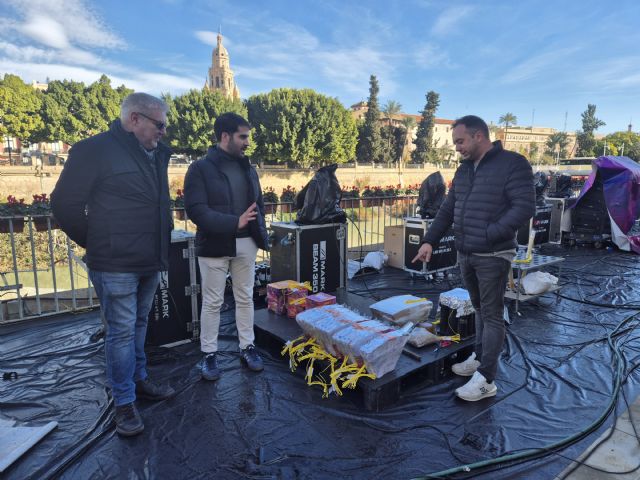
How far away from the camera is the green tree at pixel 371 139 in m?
46.3

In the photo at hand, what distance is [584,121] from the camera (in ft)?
217

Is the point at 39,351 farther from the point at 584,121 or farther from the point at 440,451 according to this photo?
the point at 584,121

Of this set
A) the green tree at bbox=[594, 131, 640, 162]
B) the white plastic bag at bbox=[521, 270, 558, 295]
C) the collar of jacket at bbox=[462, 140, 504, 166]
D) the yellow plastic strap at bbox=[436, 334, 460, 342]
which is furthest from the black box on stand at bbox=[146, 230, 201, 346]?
the green tree at bbox=[594, 131, 640, 162]

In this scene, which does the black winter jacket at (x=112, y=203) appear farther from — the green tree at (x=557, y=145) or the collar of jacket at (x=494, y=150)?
the green tree at (x=557, y=145)

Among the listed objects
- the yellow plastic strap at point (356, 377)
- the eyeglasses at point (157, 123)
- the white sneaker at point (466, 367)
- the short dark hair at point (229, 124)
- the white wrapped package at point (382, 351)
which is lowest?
the white sneaker at point (466, 367)

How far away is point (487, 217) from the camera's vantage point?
2.37 metres

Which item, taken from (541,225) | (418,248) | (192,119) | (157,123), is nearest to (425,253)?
(157,123)

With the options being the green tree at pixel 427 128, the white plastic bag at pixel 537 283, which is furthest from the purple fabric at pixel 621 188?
the green tree at pixel 427 128

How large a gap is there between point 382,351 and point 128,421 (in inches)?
60.7

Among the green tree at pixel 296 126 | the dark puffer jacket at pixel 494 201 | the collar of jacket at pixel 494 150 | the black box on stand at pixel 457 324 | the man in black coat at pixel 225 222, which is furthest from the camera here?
the green tree at pixel 296 126

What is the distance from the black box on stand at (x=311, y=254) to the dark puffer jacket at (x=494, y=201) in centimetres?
205

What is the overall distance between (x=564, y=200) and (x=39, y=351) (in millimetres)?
9408

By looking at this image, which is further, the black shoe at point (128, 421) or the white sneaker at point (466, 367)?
the white sneaker at point (466, 367)

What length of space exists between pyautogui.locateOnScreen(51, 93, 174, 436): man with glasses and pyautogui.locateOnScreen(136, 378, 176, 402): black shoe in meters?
0.28
